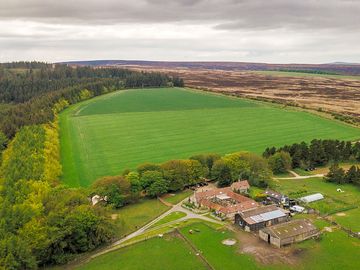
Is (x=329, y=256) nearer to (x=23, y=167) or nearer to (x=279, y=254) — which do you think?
(x=279, y=254)

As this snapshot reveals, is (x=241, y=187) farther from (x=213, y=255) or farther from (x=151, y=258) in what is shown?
(x=151, y=258)

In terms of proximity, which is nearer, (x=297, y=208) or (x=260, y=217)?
(x=260, y=217)

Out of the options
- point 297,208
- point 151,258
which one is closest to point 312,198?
point 297,208

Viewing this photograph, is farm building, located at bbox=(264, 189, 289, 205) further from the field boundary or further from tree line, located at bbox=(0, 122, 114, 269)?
tree line, located at bbox=(0, 122, 114, 269)

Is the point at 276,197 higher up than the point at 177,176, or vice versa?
the point at 177,176

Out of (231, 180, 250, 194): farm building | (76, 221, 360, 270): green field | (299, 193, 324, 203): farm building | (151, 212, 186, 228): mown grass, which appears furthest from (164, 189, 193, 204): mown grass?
(299, 193, 324, 203): farm building

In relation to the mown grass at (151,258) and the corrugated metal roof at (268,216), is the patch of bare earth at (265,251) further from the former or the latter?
the mown grass at (151,258)

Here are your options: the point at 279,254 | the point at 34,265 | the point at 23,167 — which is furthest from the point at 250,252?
the point at 23,167
